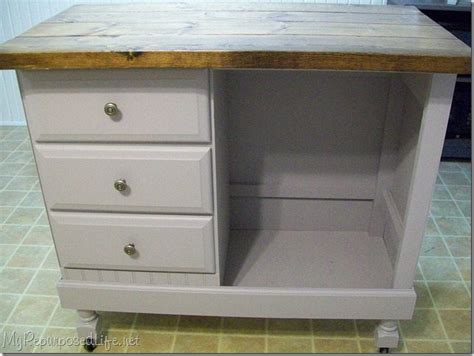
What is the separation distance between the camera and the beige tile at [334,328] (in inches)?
50.0

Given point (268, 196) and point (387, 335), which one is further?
point (268, 196)

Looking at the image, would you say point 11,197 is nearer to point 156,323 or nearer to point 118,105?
point 156,323

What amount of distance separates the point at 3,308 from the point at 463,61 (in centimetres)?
126

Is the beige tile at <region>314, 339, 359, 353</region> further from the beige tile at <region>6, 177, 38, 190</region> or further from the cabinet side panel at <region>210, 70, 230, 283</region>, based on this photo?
the beige tile at <region>6, 177, 38, 190</region>

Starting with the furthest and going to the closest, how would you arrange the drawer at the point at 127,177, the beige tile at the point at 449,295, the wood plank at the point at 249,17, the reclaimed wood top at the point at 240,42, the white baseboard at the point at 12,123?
the white baseboard at the point at 12,123
the beige tile at the point at 449,295
the wood plank at the point at 249,17
the drawer at the point at 127,177
the reclaimed wood top at the point at 240,42

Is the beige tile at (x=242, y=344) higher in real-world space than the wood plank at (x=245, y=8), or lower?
lower

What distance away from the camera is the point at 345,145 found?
1343mm

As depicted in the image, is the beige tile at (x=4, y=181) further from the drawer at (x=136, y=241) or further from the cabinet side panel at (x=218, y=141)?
the cabinet side panel at (x=218, y=141)

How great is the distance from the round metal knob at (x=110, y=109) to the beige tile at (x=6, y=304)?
2.36 feet

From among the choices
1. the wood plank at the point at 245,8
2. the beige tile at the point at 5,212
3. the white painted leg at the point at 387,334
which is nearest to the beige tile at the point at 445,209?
the white painted leg at the point at 387,334

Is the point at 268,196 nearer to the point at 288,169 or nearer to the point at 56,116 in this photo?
the point at 288,169

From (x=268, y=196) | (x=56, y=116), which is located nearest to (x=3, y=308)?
(x=56, y=116)

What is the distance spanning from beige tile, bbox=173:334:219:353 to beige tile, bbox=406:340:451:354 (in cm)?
49

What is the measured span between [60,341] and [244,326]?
47 cm
